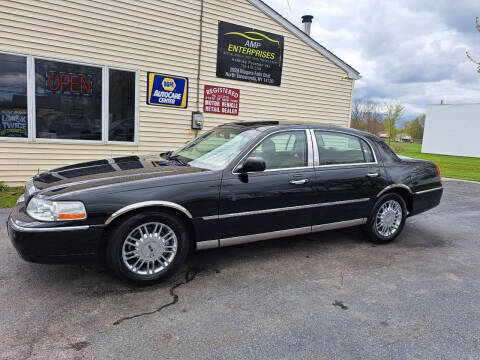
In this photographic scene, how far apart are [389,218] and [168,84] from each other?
610 centimetres

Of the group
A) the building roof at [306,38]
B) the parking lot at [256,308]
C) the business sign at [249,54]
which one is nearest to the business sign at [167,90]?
the business sign at [249,54]

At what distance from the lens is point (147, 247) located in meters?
3.09

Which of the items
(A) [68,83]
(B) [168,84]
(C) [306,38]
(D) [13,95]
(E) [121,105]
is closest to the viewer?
(D) [13,95]

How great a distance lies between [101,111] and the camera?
7.71 metres

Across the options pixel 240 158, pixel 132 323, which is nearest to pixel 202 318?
pixel 132 323

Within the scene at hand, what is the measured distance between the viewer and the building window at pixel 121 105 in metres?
7.80

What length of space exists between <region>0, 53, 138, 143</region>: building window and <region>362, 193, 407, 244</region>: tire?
592 cm

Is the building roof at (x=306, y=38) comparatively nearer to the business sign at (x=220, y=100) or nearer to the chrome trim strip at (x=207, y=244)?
the business sign at (x=220, y=100)

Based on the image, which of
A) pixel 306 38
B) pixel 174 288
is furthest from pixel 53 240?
pixel 306 38

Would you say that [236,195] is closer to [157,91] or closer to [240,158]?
[240,158]

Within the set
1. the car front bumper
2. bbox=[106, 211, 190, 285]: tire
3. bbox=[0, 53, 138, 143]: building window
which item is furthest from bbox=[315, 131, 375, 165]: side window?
bbox=[0, 53, 138, 143]: building window

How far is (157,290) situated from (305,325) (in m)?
1.36

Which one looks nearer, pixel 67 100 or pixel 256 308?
pixel 256 308

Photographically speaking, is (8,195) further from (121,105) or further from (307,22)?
(307,22)
